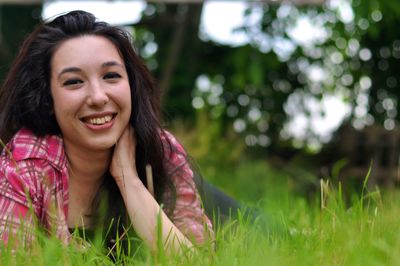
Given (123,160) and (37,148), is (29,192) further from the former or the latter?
(123,160)

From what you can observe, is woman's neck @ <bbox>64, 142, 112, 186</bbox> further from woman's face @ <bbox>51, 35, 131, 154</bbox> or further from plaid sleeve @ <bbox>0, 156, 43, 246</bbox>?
plaid sleeve @ <bbox>0, 156, 43, 246</bbox>

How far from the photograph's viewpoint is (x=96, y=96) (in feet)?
8.92

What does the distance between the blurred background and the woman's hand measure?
128 inches

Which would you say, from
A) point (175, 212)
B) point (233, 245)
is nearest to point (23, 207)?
point (175, 212)

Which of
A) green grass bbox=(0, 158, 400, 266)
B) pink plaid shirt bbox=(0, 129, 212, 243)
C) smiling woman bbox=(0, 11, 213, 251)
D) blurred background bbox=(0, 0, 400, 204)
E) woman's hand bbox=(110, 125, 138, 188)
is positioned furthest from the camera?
blurred background bbox=(0, 0, 400, 204)

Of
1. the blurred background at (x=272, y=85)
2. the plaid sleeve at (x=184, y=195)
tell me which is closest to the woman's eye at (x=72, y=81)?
the plaid sleeve at (x=184, y=195)

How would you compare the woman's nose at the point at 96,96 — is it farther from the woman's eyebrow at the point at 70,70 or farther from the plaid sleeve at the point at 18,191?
the plaid sleeve at the point at 18,191

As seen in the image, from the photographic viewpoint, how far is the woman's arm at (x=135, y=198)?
268cm

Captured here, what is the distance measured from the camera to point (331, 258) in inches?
85.1

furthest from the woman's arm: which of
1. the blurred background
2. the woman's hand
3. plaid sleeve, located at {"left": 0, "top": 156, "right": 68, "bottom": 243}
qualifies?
the blurred background

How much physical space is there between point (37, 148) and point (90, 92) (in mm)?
284

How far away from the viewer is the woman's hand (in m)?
2.88

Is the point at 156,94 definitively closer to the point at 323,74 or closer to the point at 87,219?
the point at 87,219

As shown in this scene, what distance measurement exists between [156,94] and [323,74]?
4547mm
